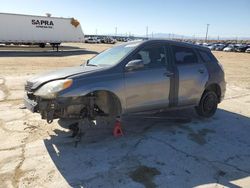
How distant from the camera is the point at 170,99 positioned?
5.72 m

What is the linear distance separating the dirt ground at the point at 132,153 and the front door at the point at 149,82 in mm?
393

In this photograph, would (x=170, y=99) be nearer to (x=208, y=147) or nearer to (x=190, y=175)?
(x=208, y=147)

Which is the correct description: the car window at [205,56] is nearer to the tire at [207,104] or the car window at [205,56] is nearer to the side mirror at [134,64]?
the tire at [207,104]

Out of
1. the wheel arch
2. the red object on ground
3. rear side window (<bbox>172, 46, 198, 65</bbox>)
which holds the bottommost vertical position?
the red object on ground

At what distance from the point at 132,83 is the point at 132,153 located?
4.22ft

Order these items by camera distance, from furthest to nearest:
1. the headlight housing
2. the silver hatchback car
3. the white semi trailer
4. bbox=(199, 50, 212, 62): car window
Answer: the white semi trailer, bbox=(199, 50, 212, 62): car window, the silver hatchback car, the headlight housing

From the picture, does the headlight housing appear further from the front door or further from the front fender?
the front door

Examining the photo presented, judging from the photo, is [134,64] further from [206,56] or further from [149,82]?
[206,56]

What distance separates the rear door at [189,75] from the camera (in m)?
5.85

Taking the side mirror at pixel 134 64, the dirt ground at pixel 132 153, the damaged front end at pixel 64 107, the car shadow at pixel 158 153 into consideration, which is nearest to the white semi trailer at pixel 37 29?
the dirt ground at pixel 132 153

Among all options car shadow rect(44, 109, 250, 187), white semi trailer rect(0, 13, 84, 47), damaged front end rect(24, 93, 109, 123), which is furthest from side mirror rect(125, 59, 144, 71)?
white semi trailer rect(0, 13, 84, 47)

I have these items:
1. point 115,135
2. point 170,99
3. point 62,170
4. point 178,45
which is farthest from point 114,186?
point 178,45

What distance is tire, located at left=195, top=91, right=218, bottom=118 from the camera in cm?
646

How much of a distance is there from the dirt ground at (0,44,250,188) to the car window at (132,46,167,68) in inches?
40.7
